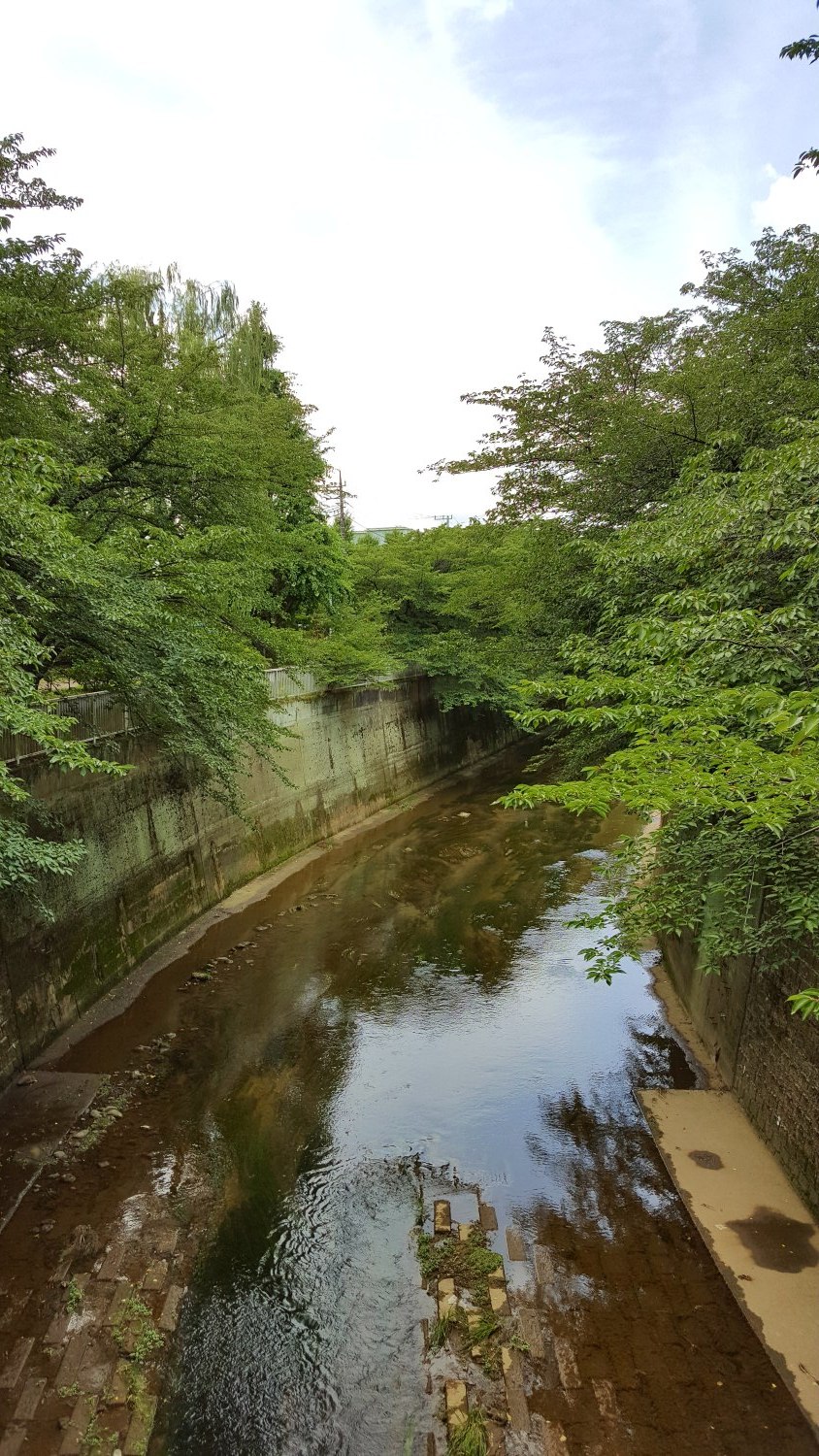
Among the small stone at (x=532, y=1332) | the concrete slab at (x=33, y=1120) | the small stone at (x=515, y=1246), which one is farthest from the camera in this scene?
the concrete slab at (x=33, y=1120)

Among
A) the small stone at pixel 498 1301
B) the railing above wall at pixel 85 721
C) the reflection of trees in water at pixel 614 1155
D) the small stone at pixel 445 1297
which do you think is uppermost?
the railing above wall at pixel 85 721

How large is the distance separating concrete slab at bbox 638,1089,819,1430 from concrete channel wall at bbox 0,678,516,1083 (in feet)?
23.7

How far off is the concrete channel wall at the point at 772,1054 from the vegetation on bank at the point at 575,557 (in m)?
0.65

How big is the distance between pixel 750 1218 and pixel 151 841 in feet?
33.5

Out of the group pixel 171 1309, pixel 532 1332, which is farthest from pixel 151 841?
pixel 532 1332

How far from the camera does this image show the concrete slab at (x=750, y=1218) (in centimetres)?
547

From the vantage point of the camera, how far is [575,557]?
12.6m

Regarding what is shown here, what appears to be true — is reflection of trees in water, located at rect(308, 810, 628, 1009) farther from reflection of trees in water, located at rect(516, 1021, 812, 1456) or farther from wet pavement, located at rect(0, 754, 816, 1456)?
reflection of trees in water, located at rect(516, 1021, 812, 1456)

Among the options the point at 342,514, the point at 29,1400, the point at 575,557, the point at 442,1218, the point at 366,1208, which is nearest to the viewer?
the point at 29,1400

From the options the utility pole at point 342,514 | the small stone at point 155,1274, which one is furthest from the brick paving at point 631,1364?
the utility pole at point 342,514

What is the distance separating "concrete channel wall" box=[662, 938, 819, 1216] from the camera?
6.67 m

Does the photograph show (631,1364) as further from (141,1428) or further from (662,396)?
(662,396)

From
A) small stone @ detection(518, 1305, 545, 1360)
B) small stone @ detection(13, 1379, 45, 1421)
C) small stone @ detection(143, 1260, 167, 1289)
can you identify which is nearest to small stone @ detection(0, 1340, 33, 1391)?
small stone @ detection(13, 1379, 45, 1421)

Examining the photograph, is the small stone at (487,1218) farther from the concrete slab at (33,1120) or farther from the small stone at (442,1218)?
the concrete slab at (33,1120)
